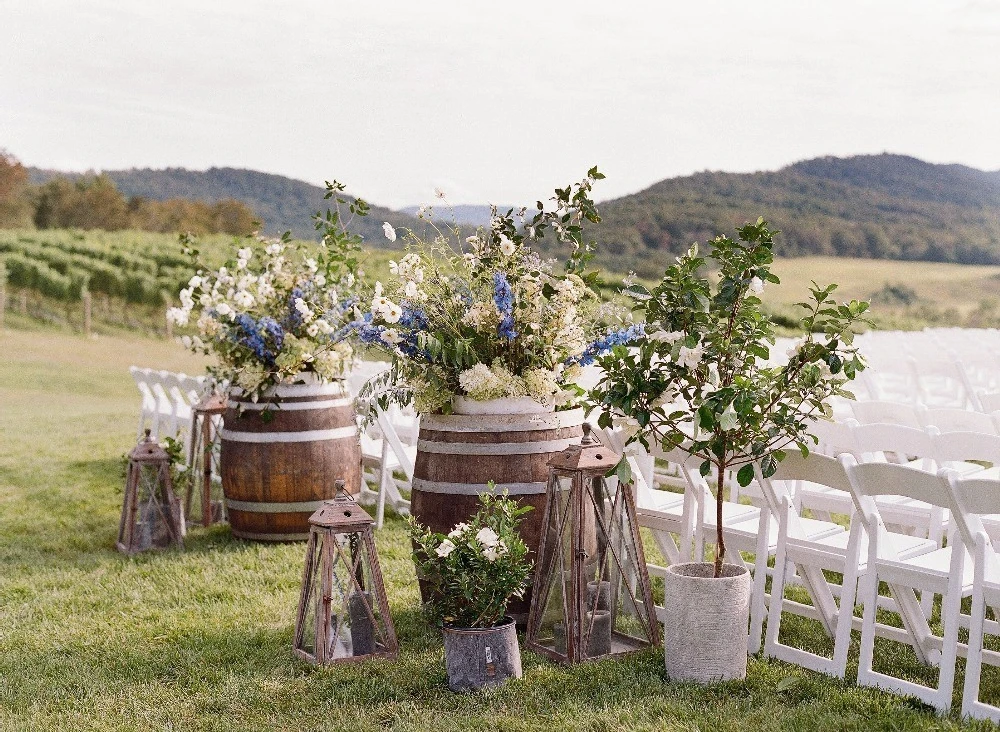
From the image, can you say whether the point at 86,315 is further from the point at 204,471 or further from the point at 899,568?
the point at 899,568

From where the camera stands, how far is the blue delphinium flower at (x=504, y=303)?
418 centimetres

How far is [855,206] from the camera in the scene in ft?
139

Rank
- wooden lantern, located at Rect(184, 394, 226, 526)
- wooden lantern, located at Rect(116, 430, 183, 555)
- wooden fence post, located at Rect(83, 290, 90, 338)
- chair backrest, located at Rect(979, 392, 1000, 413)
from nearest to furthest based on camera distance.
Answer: wooden lantern, located at Rect(116, 430, 183, 555) < chair backrest, located at Rect(979, 392, 1000, 413) < wooden lantern, located at Rect(184, 394, 226, 526) < wooden fence post, located at Rect(83, 290, 90, 338)

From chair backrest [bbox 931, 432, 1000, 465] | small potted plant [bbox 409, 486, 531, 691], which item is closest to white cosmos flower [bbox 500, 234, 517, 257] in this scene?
small potted plant [bbox 409, 486, 531, 691]

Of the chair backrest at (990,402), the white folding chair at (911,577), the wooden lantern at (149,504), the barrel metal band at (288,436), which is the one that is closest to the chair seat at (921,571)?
the white folding chair at (911,577)

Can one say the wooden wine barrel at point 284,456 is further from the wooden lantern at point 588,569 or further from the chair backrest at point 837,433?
the chair backrest at point 837,433

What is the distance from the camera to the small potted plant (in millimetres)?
3717

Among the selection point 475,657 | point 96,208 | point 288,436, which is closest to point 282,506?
point 288,436

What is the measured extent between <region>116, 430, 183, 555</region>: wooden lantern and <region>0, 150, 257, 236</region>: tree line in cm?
3842

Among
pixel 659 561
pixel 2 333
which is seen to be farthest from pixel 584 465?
pixel 2 333

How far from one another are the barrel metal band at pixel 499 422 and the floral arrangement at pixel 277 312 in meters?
1.67

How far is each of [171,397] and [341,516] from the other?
5.28 m

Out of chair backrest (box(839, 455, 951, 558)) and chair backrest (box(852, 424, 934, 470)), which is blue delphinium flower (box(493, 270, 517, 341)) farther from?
chair backrest (box(852, 424, 934, 470))

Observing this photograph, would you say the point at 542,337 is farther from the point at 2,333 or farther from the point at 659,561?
the point at 2,333
